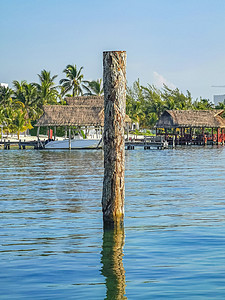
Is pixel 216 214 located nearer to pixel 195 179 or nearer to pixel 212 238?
pixel 212 238

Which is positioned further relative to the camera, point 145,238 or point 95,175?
point 95,175

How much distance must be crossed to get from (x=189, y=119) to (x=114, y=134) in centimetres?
6682

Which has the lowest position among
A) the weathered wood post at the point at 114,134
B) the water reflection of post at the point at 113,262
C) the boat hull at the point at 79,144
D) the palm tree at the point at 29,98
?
the water reflection of post at the point at 113,262

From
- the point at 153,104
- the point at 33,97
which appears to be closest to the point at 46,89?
the point at 33,97

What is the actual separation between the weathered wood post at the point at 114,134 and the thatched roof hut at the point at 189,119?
6550cm

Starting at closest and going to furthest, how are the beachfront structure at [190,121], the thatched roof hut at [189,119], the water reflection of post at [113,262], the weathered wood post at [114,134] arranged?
the water reflection of post at [113,262]
the weathered wood post at [114,134]
the thatched roof hut at [189,119]
the beachfront structure at [190,121]

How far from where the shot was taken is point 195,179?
23969 mm

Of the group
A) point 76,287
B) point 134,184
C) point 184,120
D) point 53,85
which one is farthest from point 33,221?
point 53,85

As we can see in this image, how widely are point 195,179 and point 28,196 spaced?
8.47 meters

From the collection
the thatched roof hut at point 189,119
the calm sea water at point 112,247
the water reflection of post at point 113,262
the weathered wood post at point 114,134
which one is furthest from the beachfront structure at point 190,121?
the weathered wood post at point 114,134

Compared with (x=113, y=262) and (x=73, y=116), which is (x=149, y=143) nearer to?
(x=73, y=116)

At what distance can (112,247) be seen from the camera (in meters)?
10.3

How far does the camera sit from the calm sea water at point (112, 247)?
7.88 metres

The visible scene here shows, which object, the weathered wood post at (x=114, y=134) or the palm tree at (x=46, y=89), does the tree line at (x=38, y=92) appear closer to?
the palm tree at (x=46, y=89)
